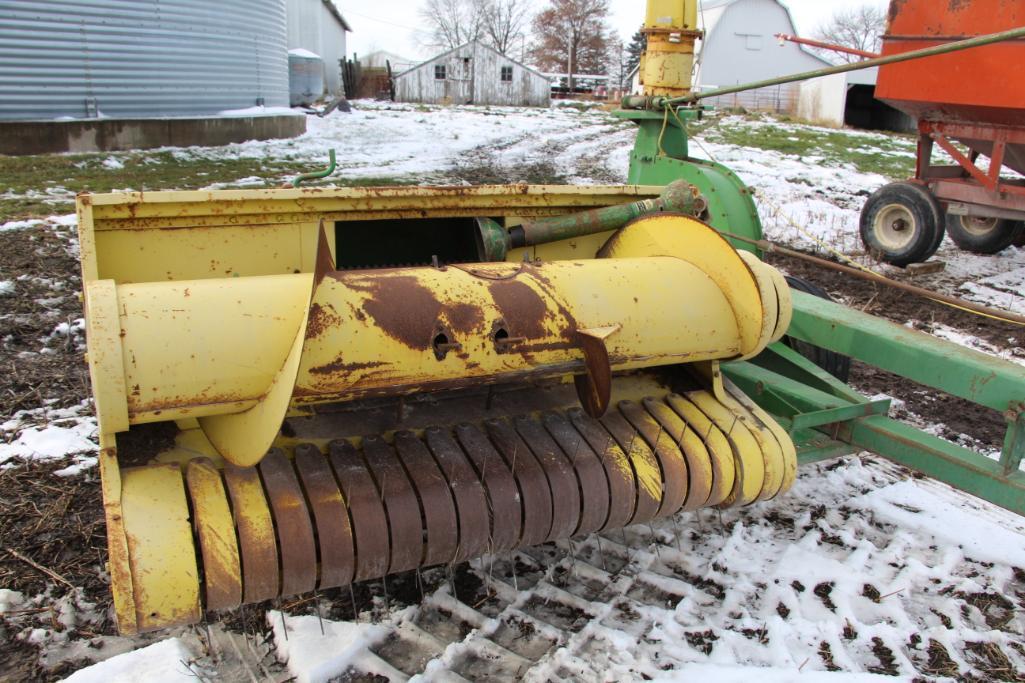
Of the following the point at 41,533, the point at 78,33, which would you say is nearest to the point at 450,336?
the point at 41,533

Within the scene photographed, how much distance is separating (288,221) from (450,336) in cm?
101

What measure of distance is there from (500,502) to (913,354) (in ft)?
4.90

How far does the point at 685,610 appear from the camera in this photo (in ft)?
8.46

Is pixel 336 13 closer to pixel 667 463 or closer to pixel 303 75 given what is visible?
pixel 303 75

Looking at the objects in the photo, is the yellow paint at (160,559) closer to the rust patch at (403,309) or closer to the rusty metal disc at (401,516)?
the rusty metal disc at (401,516)

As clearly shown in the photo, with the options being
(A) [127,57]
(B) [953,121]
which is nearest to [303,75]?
(A) [127,57]

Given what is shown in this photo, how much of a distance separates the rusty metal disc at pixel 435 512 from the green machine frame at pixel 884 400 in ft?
4.25

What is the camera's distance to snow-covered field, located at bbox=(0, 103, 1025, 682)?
7.61 ft

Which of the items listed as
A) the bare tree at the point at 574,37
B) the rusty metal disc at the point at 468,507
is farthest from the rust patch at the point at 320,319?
the bare tree at the point at 574,37

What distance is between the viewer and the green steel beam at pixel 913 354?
8.38ft

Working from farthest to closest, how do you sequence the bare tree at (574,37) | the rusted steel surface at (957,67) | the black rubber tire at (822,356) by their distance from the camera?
the bare tree at (574,37), the rusted steel surface at (957,67), the black rubber tire at (822,356)

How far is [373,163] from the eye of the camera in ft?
40.5

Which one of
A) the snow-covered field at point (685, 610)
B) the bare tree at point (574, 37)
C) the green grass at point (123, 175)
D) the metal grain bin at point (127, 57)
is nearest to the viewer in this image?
the snow-covered field at point (685, 610)

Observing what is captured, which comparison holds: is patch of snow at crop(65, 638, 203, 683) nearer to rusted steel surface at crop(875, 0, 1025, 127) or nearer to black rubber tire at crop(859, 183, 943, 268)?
rusted steel surface at crop(875, 0, 1025, 127)
